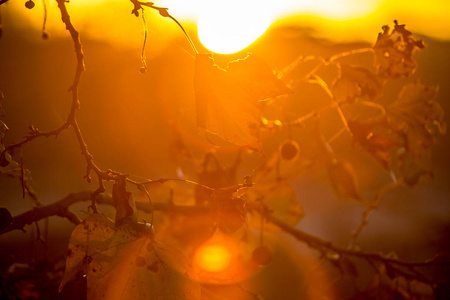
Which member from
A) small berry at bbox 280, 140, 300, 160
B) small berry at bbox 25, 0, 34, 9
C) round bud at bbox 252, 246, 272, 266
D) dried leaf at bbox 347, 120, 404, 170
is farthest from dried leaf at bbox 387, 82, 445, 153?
small berry at bbox 25, 0, 34, 9

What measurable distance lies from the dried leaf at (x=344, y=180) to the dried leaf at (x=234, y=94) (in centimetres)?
49

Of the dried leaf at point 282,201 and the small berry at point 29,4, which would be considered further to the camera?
the dried leaf at point 282,201

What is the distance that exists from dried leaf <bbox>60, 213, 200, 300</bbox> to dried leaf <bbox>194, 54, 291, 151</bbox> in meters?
0.16

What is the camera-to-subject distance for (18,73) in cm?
442

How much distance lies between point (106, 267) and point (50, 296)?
38 centimetres

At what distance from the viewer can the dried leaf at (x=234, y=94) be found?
57 cm

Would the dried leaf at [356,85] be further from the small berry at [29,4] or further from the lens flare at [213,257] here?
the small berry at [29,4]

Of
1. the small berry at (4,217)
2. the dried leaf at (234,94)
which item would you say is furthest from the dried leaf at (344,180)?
the small berry at (4,217)

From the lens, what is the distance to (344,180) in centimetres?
103

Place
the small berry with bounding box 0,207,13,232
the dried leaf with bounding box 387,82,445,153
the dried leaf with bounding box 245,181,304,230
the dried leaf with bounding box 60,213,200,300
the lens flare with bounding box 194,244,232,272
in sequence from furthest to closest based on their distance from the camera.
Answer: the dried leaf with bounding box 245,181,304,230, the dried leaf with bounding box 387,82,445,153, the lens flare with bounding box 194,244,232,272, the small berry with bounding box 0,207,13,232, the dried leaf with bounding box 60,213,200,300

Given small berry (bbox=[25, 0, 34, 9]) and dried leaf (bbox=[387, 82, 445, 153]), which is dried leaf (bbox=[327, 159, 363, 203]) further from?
small berry (bbox=[25, 0, 34, 9])

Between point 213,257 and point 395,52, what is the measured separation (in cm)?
49

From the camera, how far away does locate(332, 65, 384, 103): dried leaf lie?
34.5 inches

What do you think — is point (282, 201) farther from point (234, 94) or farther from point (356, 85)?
point (234, 94)
